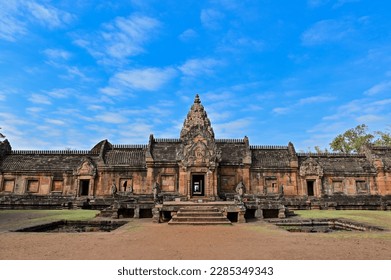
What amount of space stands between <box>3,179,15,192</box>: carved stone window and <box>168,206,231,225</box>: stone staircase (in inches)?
812

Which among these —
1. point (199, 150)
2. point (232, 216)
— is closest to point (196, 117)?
point (199, 150)

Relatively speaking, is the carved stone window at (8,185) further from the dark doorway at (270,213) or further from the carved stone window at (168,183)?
the dark doorway at (270,213)

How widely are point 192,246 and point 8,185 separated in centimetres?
2649

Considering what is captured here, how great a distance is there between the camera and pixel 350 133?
47.1 metres

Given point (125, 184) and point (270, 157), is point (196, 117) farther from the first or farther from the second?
point (125, 184)

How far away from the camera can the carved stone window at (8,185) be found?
89.8 feet

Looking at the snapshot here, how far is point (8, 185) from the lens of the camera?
2752cm

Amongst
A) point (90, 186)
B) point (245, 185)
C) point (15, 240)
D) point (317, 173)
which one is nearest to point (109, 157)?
point (90, 186)

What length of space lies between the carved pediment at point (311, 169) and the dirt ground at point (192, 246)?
16487 millimetres

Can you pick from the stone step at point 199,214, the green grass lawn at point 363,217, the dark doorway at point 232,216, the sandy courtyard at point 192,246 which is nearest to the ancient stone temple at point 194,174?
the green grass lawn at point 363,217

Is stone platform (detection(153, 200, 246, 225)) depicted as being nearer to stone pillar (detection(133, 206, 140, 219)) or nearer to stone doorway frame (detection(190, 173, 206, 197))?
stone pillar (detection(133, 206, 140, 219))

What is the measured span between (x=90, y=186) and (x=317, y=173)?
22.0 metres

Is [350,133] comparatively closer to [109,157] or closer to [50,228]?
[109,157]

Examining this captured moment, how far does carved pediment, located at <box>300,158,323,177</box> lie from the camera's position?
88.9ft
